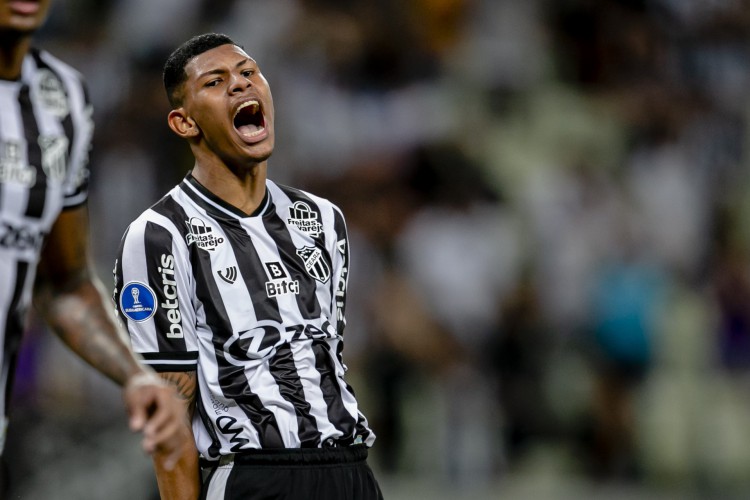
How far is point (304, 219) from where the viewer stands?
4.54 metres

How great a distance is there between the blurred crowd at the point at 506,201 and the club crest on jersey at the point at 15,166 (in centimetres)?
526

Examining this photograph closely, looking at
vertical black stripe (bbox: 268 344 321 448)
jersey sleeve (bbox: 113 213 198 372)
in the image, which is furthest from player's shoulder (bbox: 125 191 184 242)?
vertical black stripe (bbox: 268 344 321 448)

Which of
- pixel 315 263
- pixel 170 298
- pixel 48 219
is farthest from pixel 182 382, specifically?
pixel 48 219

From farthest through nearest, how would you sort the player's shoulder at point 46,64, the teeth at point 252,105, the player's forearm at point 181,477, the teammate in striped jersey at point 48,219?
the teeth at point 252,105, the player's forearm at point 181,477, the player's shoulder at point 46,64, the teammate in striped jersey at point 48,219

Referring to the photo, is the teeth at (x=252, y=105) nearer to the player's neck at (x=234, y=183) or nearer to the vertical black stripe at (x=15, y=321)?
the player's neck at (x=234, y=183)

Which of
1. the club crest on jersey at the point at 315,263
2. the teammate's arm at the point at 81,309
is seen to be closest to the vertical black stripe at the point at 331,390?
the club crest on jersey at the point at 315,263

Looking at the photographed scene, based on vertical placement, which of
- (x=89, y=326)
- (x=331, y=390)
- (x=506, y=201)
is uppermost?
(x=506, y=201)

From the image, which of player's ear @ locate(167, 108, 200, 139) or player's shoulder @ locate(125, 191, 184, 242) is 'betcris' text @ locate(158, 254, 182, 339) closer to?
player's shoulder @ locate(125, 191, 184, 242)

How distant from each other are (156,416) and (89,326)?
1.39 feet

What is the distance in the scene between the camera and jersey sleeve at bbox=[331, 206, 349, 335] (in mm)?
4461

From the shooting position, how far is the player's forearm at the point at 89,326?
3.26m

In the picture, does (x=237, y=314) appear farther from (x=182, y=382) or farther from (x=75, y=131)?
(x=75, y=131)

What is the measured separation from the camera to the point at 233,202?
4.41 m

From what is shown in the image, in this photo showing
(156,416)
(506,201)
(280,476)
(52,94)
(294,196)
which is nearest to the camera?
(156,416)
